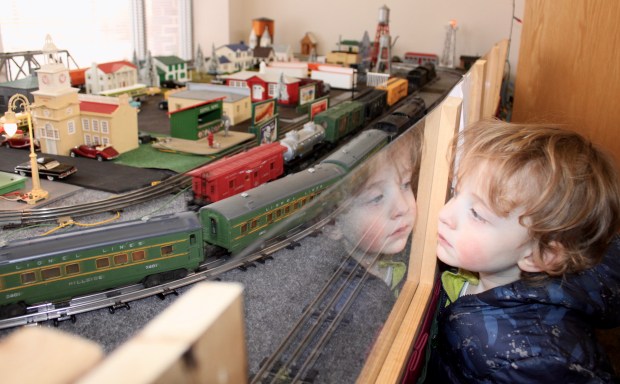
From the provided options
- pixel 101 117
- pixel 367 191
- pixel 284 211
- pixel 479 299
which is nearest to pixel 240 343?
pixel 367 191

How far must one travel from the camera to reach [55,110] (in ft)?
14.0

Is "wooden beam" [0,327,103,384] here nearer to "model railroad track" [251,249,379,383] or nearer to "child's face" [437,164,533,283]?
"model railroad track" [251,249,379,383]

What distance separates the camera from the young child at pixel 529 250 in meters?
1.03

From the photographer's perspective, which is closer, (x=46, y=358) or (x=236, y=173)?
(x=46, y=358)

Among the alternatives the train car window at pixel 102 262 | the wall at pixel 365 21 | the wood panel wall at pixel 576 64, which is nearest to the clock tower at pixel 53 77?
the train car window at pixel 102 262

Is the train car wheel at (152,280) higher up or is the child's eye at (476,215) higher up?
the child's eye at (476,215)

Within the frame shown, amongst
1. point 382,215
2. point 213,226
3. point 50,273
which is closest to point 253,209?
point 213,226

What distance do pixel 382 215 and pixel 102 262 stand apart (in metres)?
1.68

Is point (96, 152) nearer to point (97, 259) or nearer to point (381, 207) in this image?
point (97, 259)

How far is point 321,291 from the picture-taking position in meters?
0.94

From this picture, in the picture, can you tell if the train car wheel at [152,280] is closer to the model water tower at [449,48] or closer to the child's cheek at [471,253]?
the child's cheek at [471,253]

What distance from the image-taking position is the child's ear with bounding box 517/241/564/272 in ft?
3.56

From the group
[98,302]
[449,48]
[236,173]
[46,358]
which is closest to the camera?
[46,358]

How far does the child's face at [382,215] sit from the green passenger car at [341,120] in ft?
12.6
